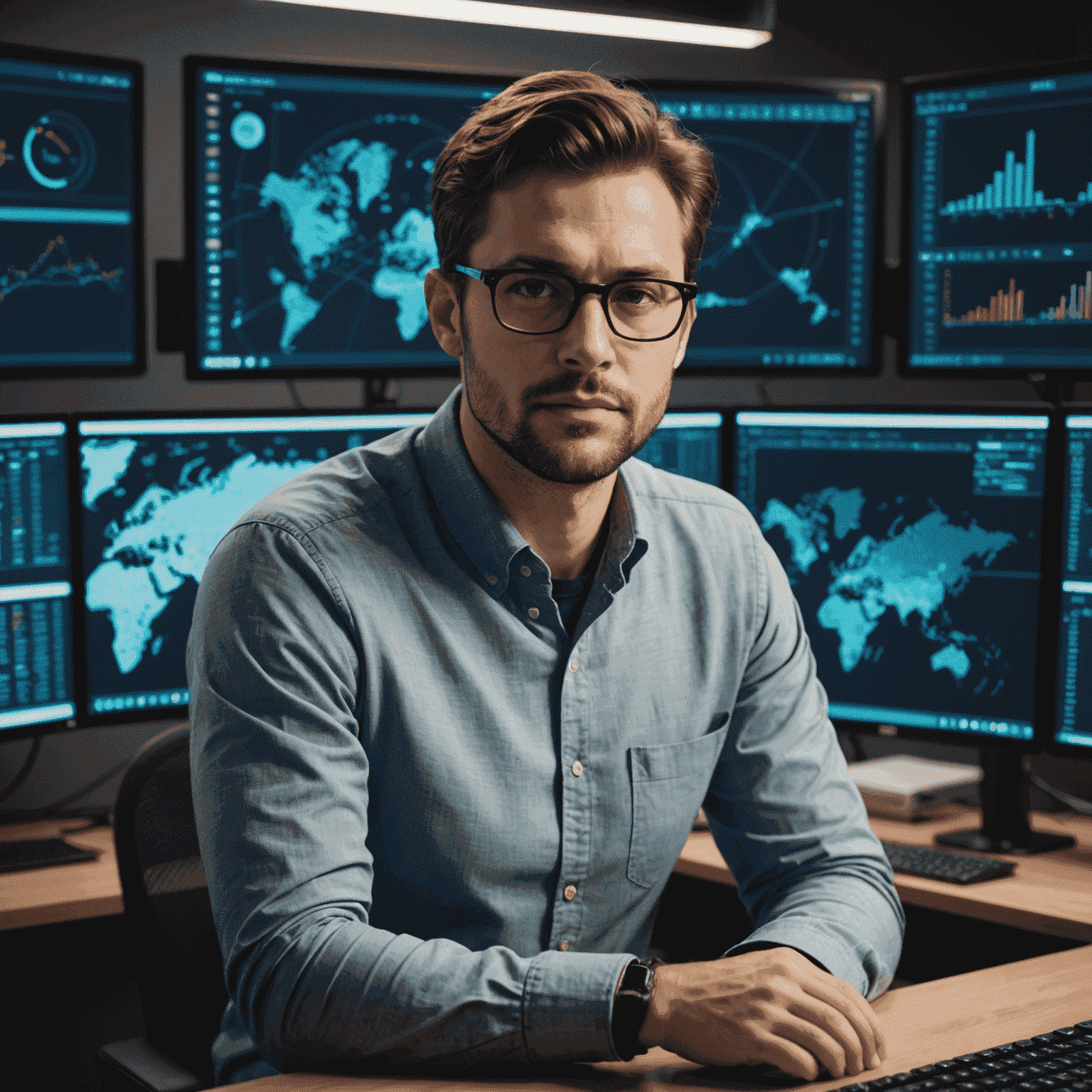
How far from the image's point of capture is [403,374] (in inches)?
79.2

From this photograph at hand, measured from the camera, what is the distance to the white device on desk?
1.99m

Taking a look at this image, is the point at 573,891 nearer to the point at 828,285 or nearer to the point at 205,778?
the point at 205,778

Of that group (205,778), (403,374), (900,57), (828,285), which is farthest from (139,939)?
(900,57)

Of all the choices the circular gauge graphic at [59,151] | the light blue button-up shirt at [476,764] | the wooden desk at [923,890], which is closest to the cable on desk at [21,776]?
the wooden desk at [923,890]

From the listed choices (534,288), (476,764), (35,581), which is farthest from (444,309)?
(35,581)

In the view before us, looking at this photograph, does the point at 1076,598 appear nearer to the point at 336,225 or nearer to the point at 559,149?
the point at 559,149

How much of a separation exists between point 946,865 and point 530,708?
2.48 feet

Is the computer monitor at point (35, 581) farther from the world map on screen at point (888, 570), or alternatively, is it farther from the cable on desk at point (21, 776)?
the world map on screen at point (888, 570)

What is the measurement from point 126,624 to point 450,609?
0.81 metres

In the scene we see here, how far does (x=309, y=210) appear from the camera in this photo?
1922 millimetres

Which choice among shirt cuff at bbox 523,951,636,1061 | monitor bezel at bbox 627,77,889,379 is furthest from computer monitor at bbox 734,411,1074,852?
shirt cuff at bbox 523,951,636,1061

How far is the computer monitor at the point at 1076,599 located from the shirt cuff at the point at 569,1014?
1001 millimetres

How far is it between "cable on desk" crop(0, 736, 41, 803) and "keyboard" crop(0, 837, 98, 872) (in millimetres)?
205

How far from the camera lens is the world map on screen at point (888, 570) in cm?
185
